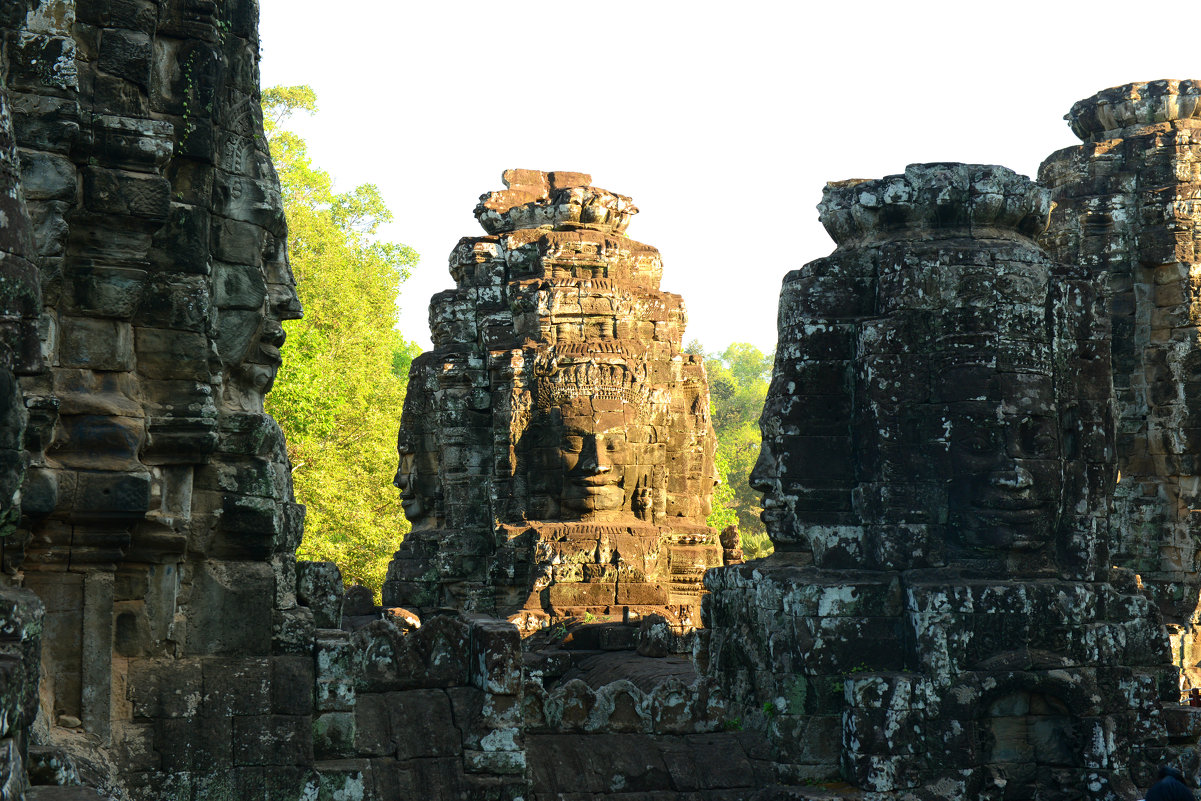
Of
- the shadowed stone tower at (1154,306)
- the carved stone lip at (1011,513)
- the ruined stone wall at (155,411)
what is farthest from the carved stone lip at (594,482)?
the ruined stone wall at (155,411)

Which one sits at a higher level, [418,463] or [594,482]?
[418,463]

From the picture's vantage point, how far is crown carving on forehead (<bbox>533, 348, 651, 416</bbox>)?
16109 millimetres

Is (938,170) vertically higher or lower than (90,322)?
higher

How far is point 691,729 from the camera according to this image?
8.50m

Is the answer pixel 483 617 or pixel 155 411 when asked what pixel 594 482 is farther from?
pixel 155 411

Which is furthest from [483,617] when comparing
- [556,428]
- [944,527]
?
[556,428]

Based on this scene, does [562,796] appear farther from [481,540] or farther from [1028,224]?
[481,540]

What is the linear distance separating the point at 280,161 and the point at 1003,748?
76.2ft

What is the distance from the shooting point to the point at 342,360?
26953 mm

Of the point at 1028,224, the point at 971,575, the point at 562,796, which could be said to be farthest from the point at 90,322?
the point at 1028,224

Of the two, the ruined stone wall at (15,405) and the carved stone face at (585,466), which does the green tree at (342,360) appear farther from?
the ruined stone wall at (15,405)

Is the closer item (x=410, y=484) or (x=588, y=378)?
(x=588, y=378)

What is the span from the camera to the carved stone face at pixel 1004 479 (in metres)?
8.28

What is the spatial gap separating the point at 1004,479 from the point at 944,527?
0.51 meters
